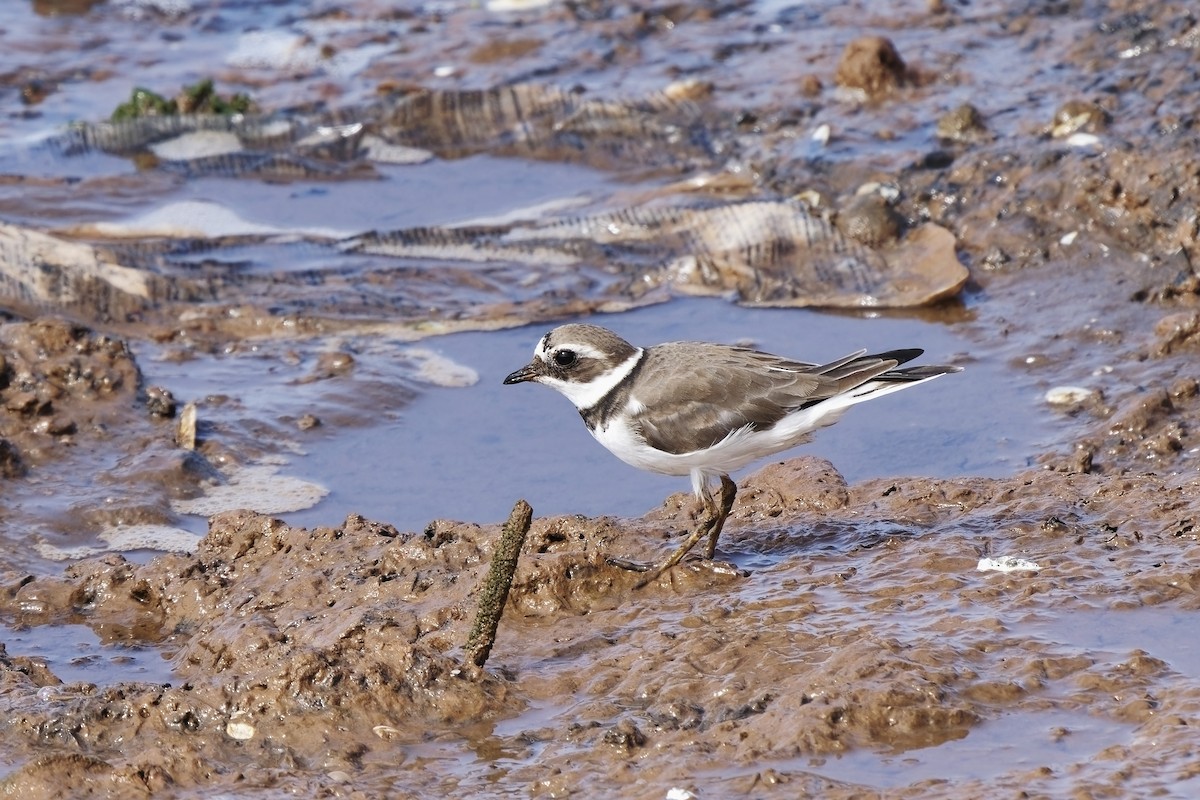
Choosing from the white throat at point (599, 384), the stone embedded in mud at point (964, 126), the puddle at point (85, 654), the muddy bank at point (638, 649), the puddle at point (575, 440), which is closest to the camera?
the muddy bank at point (638, 649)

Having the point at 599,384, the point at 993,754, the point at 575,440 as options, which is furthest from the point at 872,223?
the point at 993,754

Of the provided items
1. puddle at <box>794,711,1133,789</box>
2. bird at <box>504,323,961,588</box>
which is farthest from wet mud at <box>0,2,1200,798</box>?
bird at <box>504,323,961,588</box>

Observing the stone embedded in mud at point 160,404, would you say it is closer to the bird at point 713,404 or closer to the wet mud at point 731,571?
the wet mud at point 731,571

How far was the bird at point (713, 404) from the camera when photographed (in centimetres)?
607

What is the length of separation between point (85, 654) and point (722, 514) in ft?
8.95

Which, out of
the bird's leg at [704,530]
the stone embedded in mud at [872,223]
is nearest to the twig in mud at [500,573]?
the bird's leg at [704,530]

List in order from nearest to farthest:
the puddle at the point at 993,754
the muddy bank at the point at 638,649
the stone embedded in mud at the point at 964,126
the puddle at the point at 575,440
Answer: the puddle at the point at 993,754, the muddy bank at the point at 638,649, the puddle at the point at 575,440, the stone embedded in mud at the point at 964,126

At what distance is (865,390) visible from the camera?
6.17 m

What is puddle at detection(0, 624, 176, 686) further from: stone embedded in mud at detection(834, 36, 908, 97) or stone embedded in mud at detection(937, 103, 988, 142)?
stone embedded in mud at detection(834, 36, 908, 97)

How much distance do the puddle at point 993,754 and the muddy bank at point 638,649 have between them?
0.11 feet

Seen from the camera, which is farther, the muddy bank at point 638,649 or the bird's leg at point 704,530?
the bird's leg at point 704,530

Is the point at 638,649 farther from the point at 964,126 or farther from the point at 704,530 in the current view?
the point at 964,126

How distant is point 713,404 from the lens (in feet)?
20.2

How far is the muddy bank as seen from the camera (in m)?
4.57
